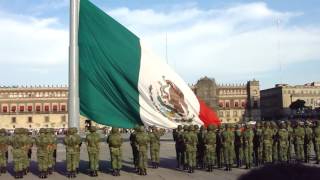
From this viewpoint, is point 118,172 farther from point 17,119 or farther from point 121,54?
point 17,119

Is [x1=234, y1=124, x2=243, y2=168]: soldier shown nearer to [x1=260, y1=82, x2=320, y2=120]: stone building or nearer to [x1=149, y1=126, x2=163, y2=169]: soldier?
[x1=149, y1=126, x2=163, y2=169]: soldier

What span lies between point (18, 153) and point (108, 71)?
10.2 ft

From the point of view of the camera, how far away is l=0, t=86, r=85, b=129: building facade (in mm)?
96375

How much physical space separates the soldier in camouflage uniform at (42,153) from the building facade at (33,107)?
278 ft

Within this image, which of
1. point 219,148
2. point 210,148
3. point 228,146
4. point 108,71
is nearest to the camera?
point 108,71

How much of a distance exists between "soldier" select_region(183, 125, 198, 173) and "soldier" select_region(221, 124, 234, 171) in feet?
2.65

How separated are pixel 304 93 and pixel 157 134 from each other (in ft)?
325

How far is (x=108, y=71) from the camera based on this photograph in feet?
36.9

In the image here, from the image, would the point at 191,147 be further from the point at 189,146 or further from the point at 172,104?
the point at 172,104

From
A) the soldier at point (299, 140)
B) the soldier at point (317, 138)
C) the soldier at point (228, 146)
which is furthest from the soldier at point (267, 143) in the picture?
the soldier at point (317, 138)

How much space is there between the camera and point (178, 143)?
1405 cm


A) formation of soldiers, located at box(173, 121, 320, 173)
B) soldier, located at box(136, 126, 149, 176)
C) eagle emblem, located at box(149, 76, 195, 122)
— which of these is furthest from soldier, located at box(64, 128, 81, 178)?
formation of soldiers, located at box(173, 121, 320, 173)

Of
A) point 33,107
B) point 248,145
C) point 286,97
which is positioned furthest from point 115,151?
point 286,97

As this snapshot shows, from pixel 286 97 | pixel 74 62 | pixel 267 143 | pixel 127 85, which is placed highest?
pixel 286 97
